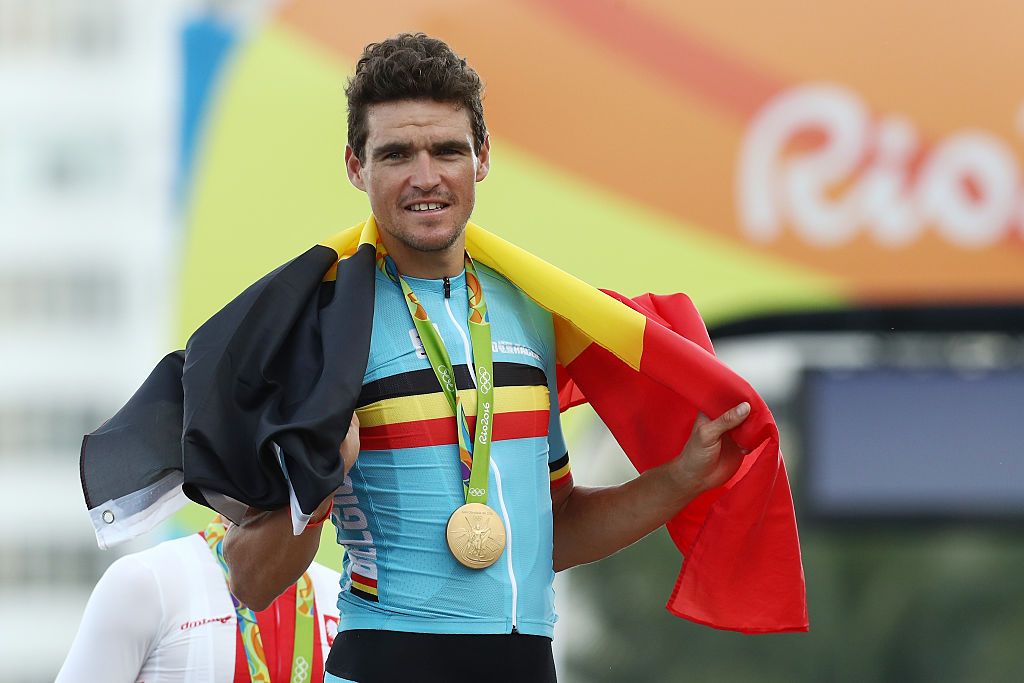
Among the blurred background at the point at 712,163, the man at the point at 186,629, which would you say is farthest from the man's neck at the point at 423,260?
the blurred background at the point at 712,163

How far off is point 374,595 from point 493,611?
18 centimetres

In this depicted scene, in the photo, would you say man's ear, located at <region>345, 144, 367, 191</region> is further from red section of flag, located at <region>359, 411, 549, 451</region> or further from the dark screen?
the dark screen

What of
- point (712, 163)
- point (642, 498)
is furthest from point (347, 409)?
point (712, 163)

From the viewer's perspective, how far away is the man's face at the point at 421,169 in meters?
2.45

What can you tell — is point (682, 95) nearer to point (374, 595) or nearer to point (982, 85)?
point (982, 85)

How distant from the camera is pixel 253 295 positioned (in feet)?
8.00

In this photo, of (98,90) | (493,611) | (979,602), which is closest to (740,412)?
(493,611)

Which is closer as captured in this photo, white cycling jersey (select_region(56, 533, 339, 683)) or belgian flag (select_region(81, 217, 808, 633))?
belgian flag (select_region(81, 217, 808, 633))

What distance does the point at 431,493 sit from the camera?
7.86ft

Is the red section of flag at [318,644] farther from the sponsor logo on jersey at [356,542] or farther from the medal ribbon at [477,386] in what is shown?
the medal ribbon at [477,386]

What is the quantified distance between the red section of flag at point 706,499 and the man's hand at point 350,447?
22.0 inches

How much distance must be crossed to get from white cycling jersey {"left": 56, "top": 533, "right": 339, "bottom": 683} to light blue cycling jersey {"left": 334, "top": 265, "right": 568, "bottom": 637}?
2.19 ft

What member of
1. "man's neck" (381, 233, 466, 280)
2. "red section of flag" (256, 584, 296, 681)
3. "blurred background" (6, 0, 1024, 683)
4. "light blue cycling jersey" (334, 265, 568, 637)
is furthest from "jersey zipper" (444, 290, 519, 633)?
"blurred background" (6, 0, 1024, 683)

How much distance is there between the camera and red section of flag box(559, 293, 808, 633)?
270 cm
